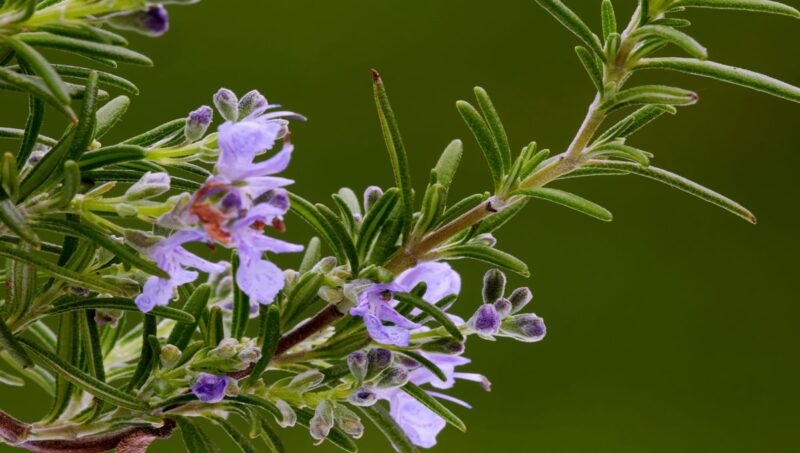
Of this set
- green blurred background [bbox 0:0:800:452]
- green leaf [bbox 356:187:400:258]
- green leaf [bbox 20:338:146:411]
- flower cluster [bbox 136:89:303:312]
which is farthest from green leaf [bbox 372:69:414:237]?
green blurred background [bbox 0:0:800:452]

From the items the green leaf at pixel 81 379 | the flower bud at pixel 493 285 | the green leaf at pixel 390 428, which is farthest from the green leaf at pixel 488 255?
the green leaf at pixel 81 379

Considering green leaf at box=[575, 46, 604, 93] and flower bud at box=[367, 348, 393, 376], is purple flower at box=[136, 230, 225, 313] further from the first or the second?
green leaf at box=[575, 46, 604, 93]

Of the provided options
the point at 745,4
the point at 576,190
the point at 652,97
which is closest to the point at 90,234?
the point at 652,97

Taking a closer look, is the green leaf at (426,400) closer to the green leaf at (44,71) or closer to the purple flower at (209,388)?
the purple flower at (209,388)

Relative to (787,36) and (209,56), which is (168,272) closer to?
(209,56)

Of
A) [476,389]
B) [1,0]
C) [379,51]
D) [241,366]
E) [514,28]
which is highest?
[1,0]

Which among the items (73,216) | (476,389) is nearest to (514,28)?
(476,389)
